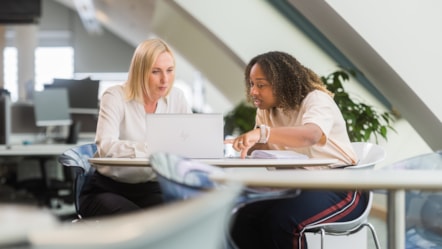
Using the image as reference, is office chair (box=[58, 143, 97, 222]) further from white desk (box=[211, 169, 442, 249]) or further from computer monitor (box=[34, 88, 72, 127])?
computer monitor (box=[34, 88, 72, 127])

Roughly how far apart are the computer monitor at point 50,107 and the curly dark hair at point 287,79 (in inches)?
161

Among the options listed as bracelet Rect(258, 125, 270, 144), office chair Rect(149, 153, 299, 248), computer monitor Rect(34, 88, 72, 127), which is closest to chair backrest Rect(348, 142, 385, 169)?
bracelet Rect(258, 125, 270, 144)

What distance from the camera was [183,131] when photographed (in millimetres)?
2908

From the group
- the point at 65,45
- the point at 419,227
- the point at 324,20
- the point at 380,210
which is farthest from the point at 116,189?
the point at 65,45

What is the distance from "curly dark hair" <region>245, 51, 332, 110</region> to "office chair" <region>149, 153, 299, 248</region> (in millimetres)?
1566

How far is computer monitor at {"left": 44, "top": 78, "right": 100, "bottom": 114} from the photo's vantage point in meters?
8.30

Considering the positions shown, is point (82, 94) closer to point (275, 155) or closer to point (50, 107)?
point (50, 107)

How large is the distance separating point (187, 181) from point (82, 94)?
6.76m

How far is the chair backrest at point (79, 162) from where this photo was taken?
3.18 metres

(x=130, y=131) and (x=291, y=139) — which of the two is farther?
(x=130, y=131)

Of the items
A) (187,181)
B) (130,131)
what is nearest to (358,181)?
(187,181)

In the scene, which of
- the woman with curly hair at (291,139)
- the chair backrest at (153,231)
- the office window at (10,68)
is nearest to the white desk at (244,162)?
the woman with curly hair at (291,139)

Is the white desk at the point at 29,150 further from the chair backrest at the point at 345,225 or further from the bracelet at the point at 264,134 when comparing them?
the chair backrest at the point at 345,225

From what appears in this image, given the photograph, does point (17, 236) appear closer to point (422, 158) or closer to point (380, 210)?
point (422, 158)
